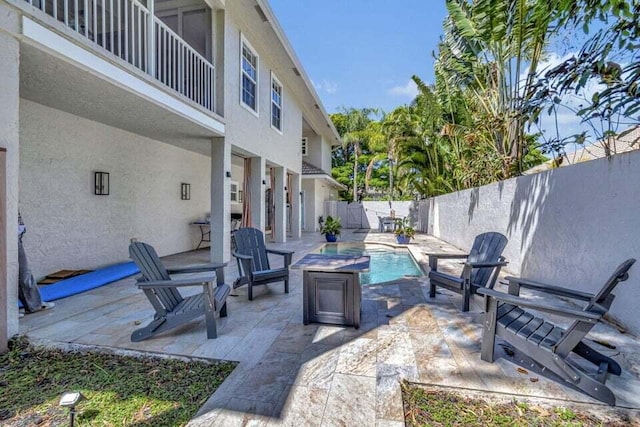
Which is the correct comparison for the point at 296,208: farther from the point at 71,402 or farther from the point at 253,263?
the point at 71,402

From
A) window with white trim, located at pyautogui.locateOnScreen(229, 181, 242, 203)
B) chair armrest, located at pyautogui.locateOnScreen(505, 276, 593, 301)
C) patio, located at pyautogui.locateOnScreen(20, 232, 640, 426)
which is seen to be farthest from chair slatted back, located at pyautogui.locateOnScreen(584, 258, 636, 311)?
window with white trim, located at pyautogui.locateOnScreen(229, 181, 242, 203)

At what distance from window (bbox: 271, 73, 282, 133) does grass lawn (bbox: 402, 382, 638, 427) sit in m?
9.84

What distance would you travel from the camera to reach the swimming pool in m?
7.33

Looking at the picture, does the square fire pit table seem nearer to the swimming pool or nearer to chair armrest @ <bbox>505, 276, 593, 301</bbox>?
chair armrest @ <bbox>505, 276, 593, 301</bbox>

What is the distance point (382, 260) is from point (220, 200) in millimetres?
5088

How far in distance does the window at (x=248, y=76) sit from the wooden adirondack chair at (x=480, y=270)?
669 centimetres

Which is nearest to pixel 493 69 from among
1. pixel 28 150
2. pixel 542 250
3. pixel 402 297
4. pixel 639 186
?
pixel 542 250

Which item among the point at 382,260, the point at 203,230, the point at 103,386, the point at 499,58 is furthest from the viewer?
the point at 203,230

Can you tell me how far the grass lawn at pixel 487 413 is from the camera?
2184 millimetres

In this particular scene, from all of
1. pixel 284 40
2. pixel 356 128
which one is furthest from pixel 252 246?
pixel 356 128

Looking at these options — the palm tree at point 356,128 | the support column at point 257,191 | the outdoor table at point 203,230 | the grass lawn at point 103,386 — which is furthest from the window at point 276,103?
the palm tree at point 356,128

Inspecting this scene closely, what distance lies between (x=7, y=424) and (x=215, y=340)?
164 centimetres

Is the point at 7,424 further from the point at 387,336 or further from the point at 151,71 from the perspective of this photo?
the point at 151,71

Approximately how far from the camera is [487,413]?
7.48 ft
